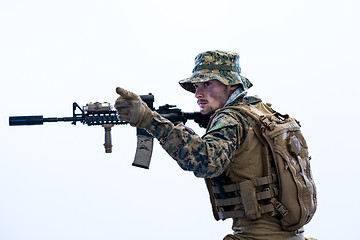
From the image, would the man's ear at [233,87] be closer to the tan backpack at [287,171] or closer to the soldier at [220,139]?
the soldier at [220,139]

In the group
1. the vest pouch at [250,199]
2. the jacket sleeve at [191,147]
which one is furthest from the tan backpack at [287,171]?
the jacket sleeve at [191,147]

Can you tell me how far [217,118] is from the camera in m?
2.61

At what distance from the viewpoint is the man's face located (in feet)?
9.52

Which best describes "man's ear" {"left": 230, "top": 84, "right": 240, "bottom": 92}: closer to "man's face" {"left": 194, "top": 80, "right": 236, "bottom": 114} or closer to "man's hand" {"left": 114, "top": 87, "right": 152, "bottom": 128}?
"man's face" {"left": 194, "top": 80, "right": 236, "bottom": 114}

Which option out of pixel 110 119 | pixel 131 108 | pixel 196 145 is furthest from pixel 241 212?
pixel 110 119

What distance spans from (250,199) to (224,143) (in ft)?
1.33

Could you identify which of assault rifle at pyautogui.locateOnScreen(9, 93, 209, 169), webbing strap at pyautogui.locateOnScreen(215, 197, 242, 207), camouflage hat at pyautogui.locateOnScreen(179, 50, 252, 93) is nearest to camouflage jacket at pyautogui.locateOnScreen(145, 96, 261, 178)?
webbing strap at pyautogui.locateOnScreen(215, 197, 242, 207)

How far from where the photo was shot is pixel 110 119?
12.3 ft

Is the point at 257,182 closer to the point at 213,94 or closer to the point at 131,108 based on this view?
the point at 213,94

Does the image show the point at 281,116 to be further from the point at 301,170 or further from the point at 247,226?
the point at 247,226

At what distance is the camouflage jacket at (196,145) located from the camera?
226 centimetres

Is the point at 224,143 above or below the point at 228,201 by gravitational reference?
above

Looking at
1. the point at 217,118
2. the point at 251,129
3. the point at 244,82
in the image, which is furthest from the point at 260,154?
the point at 244,82

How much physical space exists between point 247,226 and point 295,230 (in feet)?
0.90
